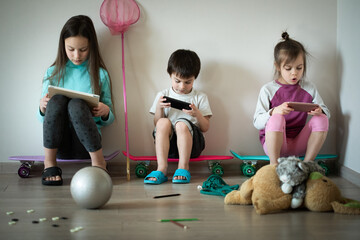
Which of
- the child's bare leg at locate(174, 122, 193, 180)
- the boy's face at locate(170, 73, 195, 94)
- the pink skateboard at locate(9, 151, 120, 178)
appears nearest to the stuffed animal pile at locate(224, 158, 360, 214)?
the child's bare leg at locate(174, 122, 193, 180)

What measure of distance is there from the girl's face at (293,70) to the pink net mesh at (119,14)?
98 centimetres

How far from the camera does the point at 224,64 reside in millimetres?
2648

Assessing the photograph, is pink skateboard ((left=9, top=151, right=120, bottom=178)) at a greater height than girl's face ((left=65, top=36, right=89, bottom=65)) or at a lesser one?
lesser

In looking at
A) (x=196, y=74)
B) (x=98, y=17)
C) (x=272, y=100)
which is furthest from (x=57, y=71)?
(x=272, y=100)

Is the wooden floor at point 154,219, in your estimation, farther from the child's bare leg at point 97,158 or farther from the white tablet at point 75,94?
the white tablet at point 75,94

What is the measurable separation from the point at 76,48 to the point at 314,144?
5.03 ft

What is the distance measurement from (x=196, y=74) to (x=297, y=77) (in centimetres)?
62

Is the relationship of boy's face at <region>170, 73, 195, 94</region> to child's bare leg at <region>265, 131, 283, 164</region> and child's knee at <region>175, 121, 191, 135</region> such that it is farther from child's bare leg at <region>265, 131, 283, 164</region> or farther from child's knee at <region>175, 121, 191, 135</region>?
child's bare leg at <region>265, 131, 283, 164</region>

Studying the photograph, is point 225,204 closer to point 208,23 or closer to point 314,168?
point 314,168

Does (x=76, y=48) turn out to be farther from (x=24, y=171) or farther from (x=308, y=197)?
(x=308, y=197)

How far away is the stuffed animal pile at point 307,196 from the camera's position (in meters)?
1.62

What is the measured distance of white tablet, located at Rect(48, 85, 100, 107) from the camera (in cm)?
218

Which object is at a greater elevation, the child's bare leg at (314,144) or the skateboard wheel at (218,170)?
the child's bare leg at (314,144)

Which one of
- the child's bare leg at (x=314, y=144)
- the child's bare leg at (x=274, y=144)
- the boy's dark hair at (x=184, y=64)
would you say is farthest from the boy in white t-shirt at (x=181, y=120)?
the child's bare leg at (x=314, y=144)
